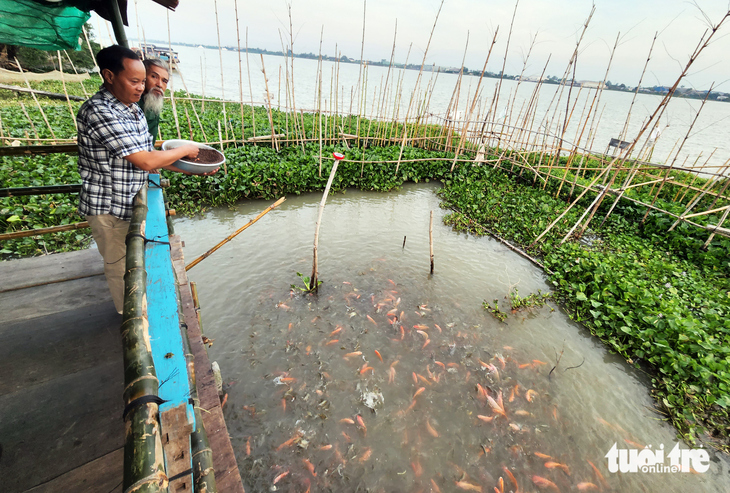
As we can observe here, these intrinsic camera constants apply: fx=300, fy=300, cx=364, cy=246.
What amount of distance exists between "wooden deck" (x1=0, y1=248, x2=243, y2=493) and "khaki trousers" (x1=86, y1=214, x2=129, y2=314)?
19.0 inches

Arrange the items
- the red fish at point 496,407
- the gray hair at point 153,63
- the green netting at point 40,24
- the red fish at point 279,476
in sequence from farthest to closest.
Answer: the red fish at point 496,407 → the gray hair at point 153,63 → the red fish at point 279,476 → the green netting at point 40,24

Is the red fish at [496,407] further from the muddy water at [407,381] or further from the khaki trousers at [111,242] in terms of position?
the khaki trousers at [111,242]

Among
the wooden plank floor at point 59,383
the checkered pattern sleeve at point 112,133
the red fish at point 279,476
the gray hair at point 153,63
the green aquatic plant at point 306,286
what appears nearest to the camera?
the wooden plank floor at point 59,383

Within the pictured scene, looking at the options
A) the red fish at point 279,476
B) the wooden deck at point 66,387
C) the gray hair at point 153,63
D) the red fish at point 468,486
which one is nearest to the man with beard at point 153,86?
the gray hair at point 153,63

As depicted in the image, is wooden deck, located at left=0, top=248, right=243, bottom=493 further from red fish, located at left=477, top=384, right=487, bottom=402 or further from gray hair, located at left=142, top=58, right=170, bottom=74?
red fish, located at left=477, top=384, right=487, bottom=402

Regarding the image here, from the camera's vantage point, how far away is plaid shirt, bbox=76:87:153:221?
2.03 meters

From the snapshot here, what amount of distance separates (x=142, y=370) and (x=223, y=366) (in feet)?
10.8

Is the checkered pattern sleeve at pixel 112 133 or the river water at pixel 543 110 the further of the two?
the river water at pixel 543 110

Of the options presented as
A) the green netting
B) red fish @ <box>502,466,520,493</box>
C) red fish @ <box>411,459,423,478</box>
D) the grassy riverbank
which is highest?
the green netting

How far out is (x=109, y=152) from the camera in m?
2.18

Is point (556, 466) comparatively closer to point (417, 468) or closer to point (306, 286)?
point (417, 468)

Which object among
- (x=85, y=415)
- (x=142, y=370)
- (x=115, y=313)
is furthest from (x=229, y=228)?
(x=142, y=370)

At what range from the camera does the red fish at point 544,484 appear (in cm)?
309

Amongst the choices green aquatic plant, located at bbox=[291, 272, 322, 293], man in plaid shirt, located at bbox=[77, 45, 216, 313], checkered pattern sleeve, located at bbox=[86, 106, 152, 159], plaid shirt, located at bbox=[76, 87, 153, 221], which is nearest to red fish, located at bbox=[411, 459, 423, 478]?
green aquatic plant, located at bbox=[291, 272, 322, 293]
